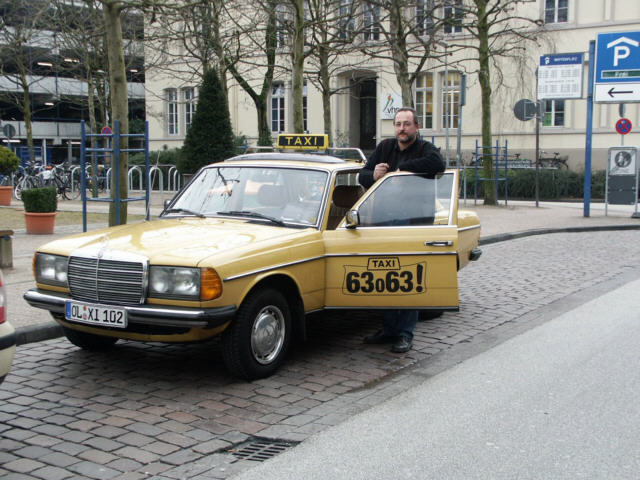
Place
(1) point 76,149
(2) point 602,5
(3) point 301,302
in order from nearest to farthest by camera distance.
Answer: (3) point 301,302
(2) point 602,5
(1) point 76,149

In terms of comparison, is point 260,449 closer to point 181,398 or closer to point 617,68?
point 181,398

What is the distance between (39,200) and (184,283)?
32.4 feet

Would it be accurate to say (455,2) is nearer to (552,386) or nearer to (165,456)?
(552,386)

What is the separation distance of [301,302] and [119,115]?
8.01 meters

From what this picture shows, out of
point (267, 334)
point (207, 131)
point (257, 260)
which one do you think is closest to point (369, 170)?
point (257, 260)

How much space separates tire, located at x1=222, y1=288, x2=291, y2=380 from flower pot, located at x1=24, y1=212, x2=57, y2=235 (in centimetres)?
966

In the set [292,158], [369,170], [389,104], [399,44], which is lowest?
[369,170]

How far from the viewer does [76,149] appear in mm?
57906

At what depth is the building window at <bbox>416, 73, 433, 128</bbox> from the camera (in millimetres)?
39500

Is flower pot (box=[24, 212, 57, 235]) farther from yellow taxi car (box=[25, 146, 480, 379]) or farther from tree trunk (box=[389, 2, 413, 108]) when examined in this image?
tree trunk (box=[389, 2, 413, 108])

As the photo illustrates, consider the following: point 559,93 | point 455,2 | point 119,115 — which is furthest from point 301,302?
point 455,2

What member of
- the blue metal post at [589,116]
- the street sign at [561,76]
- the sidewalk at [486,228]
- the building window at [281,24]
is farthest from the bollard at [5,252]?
the street sign at [561,76]

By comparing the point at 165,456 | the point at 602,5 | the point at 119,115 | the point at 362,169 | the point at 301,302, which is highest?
the point at 602,5

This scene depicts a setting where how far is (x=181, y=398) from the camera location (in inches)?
210
